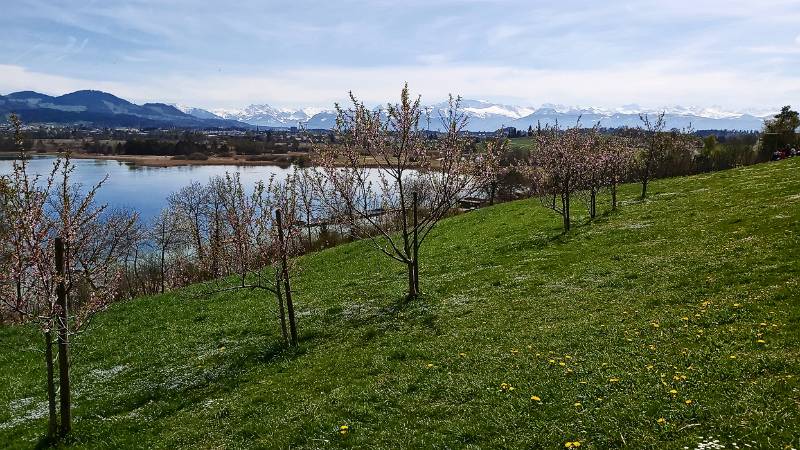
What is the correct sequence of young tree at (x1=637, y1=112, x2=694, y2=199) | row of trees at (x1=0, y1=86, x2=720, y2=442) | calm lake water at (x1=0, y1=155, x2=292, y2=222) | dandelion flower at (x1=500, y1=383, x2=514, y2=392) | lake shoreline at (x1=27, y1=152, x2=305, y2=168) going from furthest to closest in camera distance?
lake shoreline at (x1=27, y1=152, x2=305, y2=168) → calm lake water at (x1=0, y1=155, x2=292, y2=222) → young tree at (x1=637, y1=112, x2=694, y2=199) → row of trees at (x1=0, y1=86, x2=720, y2=442) → dandelion flower at (x1=500, y1=383, x2=514, y2=392)

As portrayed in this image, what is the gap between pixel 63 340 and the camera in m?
11.5

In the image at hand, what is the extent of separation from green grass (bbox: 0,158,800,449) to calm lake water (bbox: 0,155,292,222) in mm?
73595

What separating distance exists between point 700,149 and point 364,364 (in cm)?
8199

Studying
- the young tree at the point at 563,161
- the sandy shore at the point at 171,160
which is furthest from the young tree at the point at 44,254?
the sandy shore at the point at 171,160

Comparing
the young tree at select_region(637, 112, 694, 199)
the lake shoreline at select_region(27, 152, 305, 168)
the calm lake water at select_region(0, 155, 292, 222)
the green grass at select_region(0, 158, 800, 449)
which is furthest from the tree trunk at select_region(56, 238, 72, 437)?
the lake shoreline at select_region(27, 152, 305, 168)

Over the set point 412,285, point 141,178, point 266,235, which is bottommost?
point 412,285

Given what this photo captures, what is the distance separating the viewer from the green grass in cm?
926

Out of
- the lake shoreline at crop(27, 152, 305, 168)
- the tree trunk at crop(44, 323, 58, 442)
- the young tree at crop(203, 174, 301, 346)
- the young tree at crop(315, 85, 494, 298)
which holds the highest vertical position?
the lake shoreline at crop(27, 152, 305, 168)

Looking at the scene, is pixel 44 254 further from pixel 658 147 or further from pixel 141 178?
pixel 141 178

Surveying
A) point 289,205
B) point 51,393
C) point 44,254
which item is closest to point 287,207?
point 289,205

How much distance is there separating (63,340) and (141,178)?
473 feet

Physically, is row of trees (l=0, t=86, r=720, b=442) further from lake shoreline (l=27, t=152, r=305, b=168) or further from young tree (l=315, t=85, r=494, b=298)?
lake shoreline (l=27, t=152, r=305, b=168)

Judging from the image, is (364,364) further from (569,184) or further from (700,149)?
(700,149)

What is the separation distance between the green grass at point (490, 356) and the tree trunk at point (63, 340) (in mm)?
521
